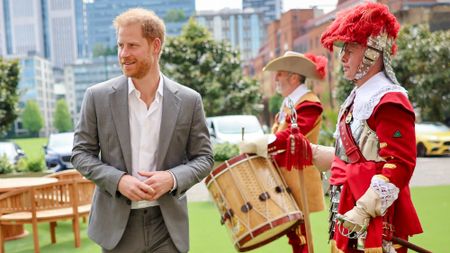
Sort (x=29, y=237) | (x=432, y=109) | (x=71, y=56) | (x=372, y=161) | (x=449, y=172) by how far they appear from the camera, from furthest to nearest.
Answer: (x=71, y=56)
(x=432, y=109)
(x=449, y=172)
(x=29, y=237)
(x=372, y=161)

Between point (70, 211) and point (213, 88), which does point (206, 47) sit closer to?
point (213, 88)

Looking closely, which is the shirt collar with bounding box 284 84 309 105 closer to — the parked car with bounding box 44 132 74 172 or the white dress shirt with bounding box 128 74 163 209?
A: the white dress shirt with bounding box 128 74 163 209

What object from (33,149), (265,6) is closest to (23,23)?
(265,6)

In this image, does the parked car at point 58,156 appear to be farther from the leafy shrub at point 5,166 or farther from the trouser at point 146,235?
the trouser at point 146,235

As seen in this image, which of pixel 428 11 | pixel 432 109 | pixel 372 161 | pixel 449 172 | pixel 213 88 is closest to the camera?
pixel 372 161

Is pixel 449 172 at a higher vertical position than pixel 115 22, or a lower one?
lower

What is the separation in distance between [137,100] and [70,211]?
362 cm

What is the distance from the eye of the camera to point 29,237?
6.26 metres

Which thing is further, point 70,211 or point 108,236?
point 70,211

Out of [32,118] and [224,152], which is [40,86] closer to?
[32,118]

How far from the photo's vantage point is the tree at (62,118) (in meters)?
113

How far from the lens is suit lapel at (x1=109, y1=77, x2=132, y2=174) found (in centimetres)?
224

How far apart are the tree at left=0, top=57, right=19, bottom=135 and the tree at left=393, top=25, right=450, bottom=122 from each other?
13708 mm

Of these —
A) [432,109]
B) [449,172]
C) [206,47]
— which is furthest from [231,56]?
[449,172]
